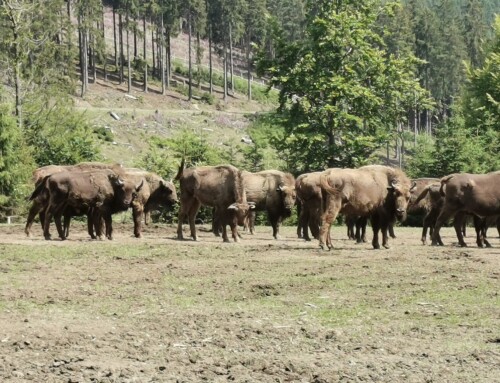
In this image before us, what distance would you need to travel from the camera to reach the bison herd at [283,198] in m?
22.8

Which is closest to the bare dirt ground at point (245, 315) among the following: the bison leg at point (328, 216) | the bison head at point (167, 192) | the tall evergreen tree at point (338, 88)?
the bison leg at point (328, 216)

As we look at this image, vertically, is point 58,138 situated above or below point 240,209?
above

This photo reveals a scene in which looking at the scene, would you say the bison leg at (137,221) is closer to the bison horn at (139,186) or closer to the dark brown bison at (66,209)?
the bison horn at (139,186)

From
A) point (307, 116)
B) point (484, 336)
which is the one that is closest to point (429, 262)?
point (484, 336)

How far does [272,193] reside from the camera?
29344mm

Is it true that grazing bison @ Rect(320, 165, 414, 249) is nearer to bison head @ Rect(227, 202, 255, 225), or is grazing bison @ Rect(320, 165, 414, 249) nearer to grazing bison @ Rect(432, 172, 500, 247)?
grazing bison @ Rect(432, 172, 500, 247)

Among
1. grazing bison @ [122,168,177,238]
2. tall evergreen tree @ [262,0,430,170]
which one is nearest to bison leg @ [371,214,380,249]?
grazing bison @ [122,168,177,238]

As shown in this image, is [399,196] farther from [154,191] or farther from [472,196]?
[154,191]

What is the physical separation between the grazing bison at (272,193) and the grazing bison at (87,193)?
4546 mm

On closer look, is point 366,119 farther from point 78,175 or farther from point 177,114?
point 177,114

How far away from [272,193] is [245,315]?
53.7 ft

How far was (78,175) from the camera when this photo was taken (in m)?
24.8

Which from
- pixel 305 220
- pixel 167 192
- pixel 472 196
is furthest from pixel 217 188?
pixel 472 196

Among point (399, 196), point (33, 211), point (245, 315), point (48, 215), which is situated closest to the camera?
point (245, 315)
